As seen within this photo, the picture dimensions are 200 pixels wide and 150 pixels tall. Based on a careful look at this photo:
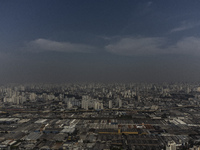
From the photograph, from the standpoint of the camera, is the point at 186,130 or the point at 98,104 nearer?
the point at 186,130

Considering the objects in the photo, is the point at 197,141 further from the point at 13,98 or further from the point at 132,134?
the point at 13,98

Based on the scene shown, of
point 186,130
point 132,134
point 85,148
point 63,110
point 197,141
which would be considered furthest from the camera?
point 63,110

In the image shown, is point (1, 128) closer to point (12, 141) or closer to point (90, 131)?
point (12, 141)

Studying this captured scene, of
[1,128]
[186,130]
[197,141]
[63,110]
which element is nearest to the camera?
[197,141]

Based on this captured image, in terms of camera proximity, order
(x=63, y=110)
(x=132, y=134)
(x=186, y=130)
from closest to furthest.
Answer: (x=132, y=134)
(x=186, y=130)
(x=63, y=110)

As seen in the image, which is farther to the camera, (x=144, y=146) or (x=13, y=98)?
(x=13, y=98)

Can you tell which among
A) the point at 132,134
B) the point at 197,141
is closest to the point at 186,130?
the point at 197,141

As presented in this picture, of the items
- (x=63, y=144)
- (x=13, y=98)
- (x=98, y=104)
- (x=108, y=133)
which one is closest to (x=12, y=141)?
(x=63, y=144)

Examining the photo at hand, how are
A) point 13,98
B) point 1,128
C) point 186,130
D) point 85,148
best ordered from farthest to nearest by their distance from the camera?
point 13,98
point 1,128
point 186,130
point 85,148
